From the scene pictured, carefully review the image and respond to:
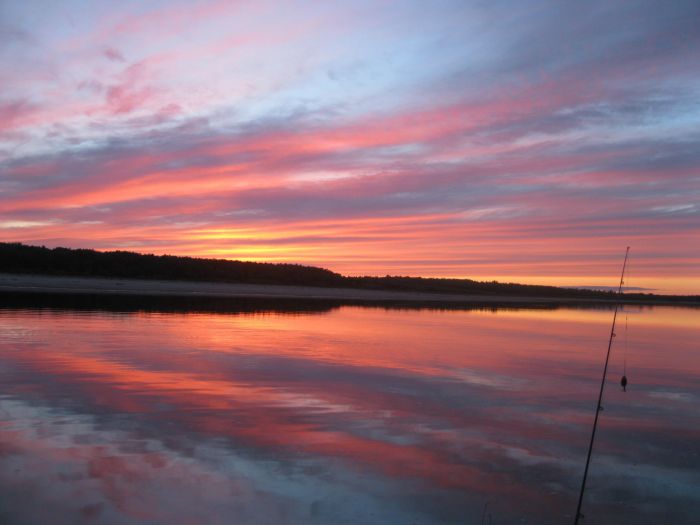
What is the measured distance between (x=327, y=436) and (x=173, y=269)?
70441mm

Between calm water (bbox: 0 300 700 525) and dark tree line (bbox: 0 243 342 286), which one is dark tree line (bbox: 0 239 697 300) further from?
calm water (bbox: 0 300 700 525)

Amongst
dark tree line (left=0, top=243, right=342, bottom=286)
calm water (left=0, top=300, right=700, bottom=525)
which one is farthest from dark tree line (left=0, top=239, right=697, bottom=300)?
calm water (left=0, top=300, right=700, bottom=525)

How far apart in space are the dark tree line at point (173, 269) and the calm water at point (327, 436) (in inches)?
2107

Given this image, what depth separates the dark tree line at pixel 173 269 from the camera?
214ft

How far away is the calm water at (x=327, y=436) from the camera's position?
6055mm

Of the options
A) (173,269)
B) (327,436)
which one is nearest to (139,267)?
(173,269)

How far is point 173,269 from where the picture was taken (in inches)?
2965

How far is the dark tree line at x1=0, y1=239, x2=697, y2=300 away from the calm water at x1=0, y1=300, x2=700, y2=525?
2107 inches

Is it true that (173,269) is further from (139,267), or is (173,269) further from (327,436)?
(327,436)

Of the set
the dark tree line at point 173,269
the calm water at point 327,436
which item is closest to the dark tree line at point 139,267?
the dark tree line at point 173,269

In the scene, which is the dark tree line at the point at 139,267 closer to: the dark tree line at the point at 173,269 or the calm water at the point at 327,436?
the dark tree line at the point at 173,269

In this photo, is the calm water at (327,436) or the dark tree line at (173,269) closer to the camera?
the calm water at (327,436)

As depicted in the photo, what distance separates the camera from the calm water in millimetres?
6055

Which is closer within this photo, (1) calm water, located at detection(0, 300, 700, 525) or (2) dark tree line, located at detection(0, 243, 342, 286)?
(1) calm water, located at detection(0, 300, 700, 525)
